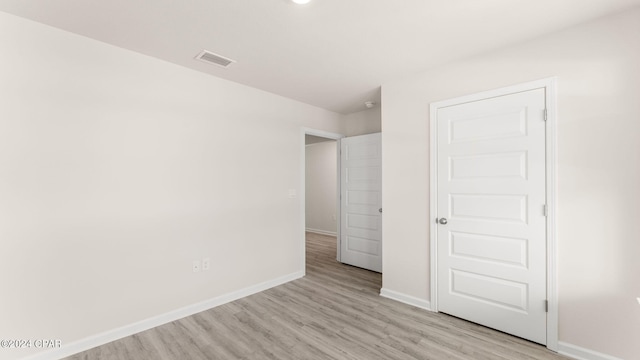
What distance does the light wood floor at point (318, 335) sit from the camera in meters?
2.08

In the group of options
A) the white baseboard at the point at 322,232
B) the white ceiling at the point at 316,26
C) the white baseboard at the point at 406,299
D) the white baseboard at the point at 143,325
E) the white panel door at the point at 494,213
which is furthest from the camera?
the white baseboard at the point at 322,232

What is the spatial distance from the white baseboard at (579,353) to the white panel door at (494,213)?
121 mm

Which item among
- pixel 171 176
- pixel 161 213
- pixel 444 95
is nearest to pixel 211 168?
pixel 171 176

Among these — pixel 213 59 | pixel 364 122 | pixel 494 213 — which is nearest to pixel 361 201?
pixel 364 122

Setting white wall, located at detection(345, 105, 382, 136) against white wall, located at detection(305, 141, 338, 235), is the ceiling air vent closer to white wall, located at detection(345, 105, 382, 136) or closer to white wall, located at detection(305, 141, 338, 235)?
white wall, located at detection(345, 105, 382, 136)

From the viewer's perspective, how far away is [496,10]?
1846 millimetres

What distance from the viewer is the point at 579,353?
2008 millimetres

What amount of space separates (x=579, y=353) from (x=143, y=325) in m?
3.57

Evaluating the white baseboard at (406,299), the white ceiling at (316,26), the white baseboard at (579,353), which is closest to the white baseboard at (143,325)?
the white baseboard at (406,299)

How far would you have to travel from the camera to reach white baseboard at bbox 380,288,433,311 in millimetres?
2824

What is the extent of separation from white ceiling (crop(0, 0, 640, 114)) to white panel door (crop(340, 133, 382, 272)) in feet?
5.01

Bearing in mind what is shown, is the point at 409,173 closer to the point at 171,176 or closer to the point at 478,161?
the point at 478,161

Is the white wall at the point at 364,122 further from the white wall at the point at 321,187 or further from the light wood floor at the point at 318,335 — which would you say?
the light wood floor at the point at 318,335

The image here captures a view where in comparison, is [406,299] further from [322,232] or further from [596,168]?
[322,232]
